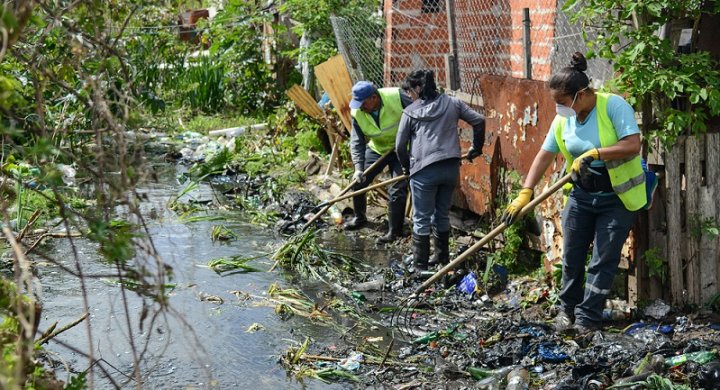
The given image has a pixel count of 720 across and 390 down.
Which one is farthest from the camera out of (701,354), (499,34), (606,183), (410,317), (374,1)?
(374,1)

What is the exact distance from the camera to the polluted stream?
5.70 metres

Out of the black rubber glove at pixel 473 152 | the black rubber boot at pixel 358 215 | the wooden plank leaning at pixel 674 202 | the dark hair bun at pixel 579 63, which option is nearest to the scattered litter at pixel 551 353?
the wooden plank leaning at pixel 674 202

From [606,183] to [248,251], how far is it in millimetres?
4349

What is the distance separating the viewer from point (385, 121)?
9242 mm

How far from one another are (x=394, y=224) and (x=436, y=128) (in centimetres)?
174

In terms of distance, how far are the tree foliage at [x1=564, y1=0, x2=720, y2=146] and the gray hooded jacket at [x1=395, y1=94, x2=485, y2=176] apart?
Result: 1.90 metres

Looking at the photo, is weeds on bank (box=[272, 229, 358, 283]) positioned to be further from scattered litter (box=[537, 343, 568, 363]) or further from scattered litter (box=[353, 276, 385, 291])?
scattered litter (box=[537, 343, 568, 363])

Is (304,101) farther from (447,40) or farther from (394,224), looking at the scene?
(394,224)

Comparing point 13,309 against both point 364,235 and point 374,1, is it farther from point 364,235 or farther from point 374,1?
point 374,1

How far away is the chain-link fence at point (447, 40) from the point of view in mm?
10219

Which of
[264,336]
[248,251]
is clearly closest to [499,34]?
[248,251]

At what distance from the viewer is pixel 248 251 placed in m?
9.30

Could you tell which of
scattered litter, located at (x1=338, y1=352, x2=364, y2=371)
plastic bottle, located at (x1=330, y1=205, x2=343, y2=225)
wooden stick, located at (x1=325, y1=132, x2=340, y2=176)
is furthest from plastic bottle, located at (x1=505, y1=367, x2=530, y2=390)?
wooden stick, located at (x1=325, y1=132, x2=340, y2=176)

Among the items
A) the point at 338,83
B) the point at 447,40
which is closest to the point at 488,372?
the point at 338,83
